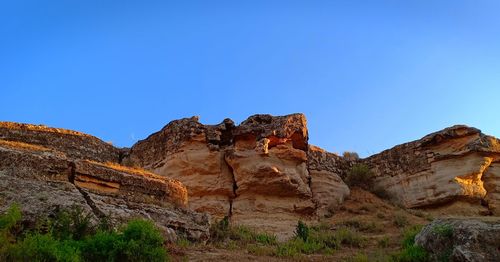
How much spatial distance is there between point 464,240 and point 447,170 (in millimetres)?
13613

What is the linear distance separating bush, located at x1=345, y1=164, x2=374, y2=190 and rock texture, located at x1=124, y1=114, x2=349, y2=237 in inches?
94.3

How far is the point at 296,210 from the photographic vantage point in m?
21.4

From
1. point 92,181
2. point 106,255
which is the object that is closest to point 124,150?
point 92,181

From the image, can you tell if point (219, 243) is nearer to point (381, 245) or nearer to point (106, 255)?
point (106, 255)

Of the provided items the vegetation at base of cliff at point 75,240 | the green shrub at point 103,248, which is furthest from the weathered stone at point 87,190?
the green shrub at point 103,248

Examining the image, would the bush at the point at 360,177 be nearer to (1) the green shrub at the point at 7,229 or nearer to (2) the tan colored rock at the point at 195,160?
(2) the tan colored rock at the point at 195,160

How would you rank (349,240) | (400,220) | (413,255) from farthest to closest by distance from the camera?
1. (400,220)
2. (349,240)
3. (413,255)

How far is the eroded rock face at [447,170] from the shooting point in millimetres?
23188

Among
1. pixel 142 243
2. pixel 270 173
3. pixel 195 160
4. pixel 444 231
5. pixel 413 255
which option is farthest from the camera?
pixel 195 160

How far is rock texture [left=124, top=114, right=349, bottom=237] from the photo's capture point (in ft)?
68.7

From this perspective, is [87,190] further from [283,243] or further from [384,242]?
[384,242]

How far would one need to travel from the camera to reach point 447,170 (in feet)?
77.7

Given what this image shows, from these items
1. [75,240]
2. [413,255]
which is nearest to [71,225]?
[75,240]

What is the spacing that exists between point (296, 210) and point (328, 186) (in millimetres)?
2932
